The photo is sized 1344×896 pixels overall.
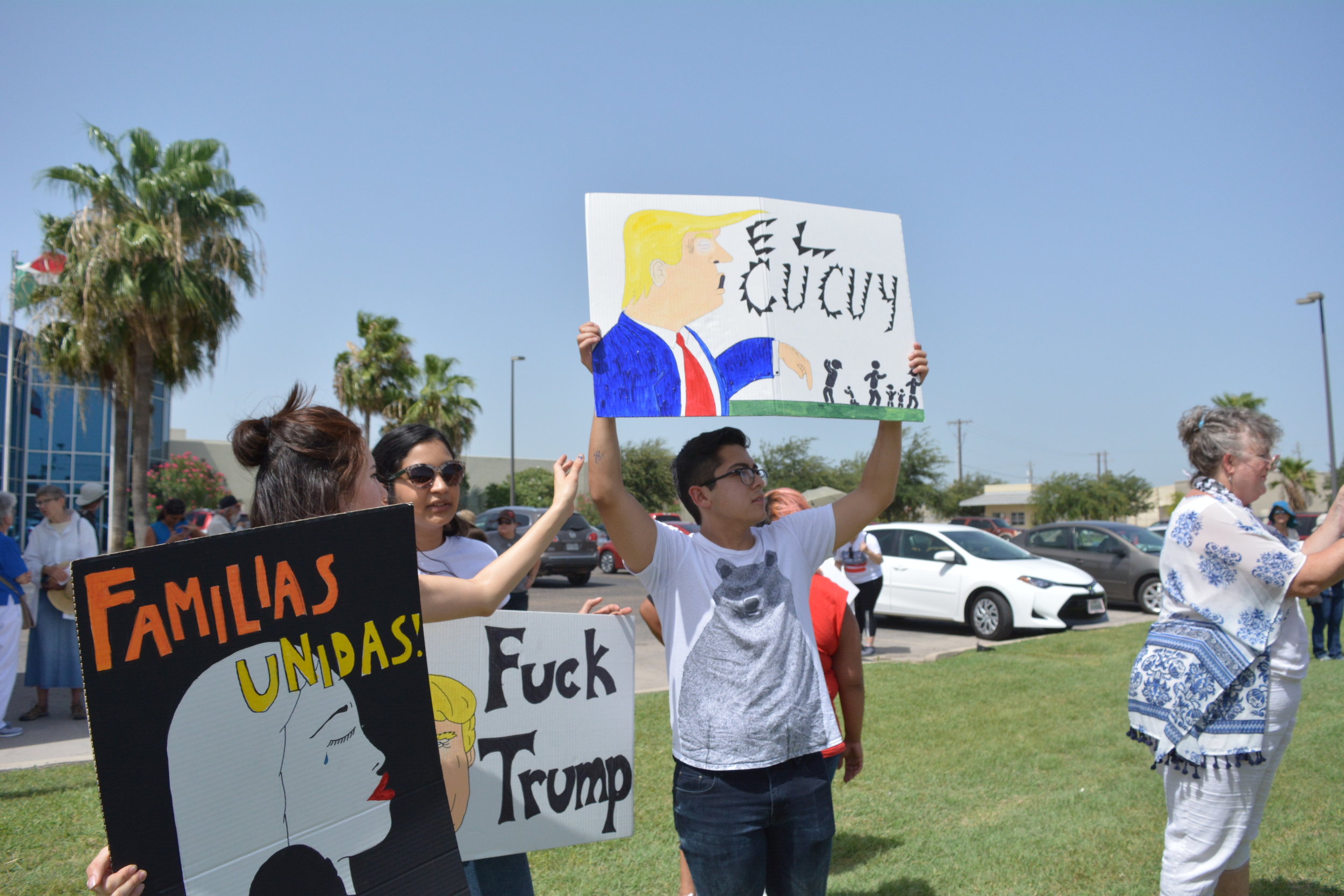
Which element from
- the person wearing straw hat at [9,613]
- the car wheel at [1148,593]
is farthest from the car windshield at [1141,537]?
the person wearing straw hat at [9,613]

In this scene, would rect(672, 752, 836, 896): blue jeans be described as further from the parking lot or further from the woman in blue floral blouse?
the parking lot

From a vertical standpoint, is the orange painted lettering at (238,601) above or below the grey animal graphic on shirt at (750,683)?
above

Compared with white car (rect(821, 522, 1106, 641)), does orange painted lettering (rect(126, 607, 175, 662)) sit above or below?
above

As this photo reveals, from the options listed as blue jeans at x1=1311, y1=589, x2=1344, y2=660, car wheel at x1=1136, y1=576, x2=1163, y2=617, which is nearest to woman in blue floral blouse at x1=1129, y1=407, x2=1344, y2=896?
blue jeans at x1=1311, y1=589, x2=1344, y2=660

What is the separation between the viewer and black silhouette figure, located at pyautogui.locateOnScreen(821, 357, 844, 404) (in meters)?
2.67

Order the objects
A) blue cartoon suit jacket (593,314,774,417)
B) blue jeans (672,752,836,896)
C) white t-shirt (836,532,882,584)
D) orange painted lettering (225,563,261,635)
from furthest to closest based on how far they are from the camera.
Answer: white t-shirt (836,532,882,584), blue cartoon suit jacket (593,314,774,417), blue jeans (672,752,836,896), orange painted lettering (225,563,261,635)

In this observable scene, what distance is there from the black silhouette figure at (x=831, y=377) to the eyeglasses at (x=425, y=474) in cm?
116

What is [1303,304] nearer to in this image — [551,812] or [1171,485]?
[551,812]

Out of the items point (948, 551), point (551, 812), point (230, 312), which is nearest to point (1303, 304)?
point (948, 551)

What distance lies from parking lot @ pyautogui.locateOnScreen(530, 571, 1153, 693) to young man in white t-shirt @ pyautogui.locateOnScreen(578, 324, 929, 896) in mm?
3631

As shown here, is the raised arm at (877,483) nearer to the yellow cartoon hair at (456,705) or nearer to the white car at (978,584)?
the yellow cartoon hair at (456,705)

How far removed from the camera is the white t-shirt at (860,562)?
9.41 metres

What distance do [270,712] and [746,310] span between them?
1651 millimetres

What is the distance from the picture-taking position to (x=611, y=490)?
94.7 inches
